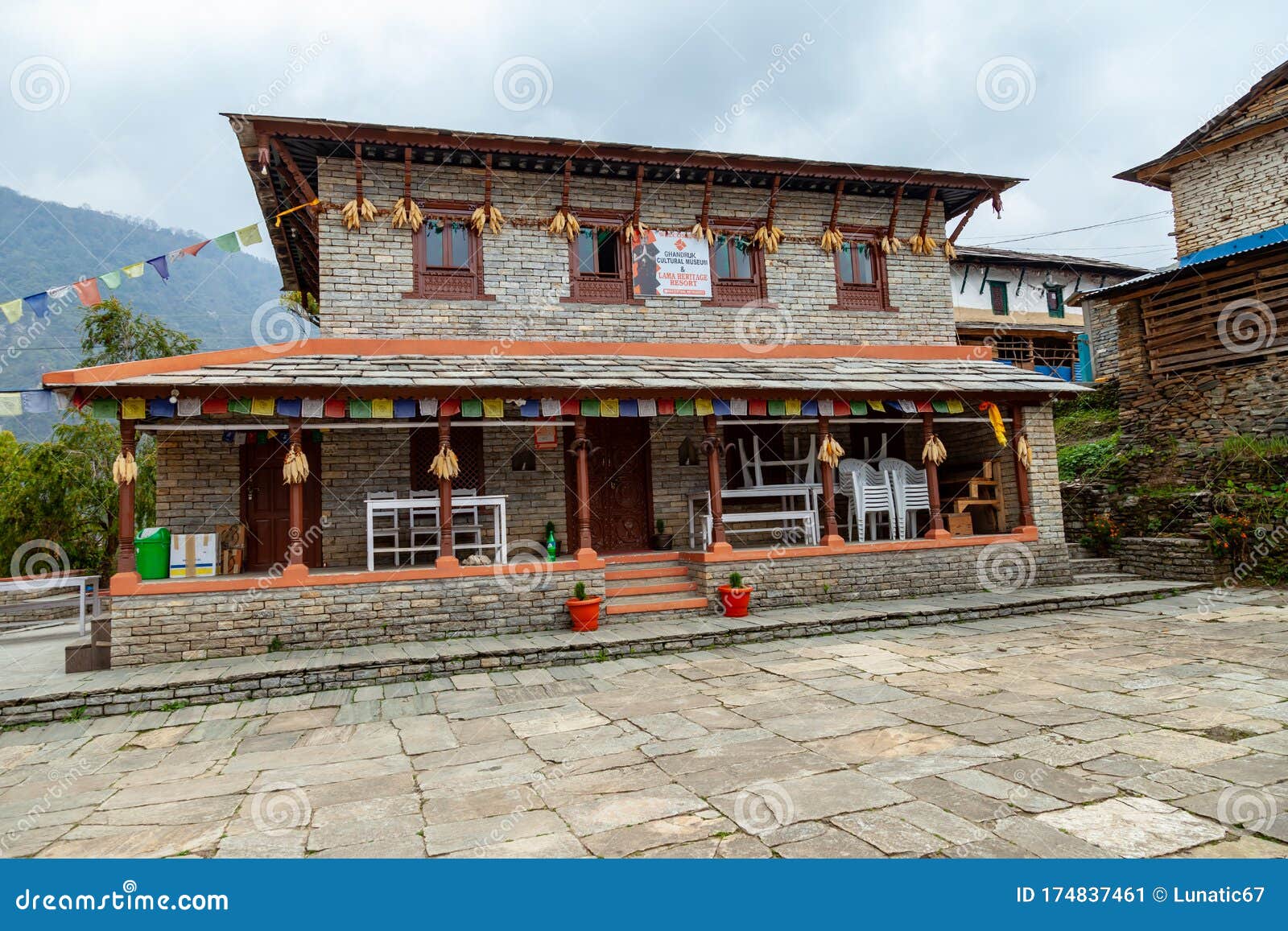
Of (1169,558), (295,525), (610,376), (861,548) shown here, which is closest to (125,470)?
(295,525)

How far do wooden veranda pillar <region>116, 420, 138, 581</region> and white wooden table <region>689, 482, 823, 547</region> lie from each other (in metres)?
6.84

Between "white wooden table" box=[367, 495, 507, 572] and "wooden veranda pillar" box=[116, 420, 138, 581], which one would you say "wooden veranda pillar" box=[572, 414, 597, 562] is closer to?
"white wooden table" box=[367, 495, 507, 572]

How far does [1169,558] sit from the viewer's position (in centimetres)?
1149

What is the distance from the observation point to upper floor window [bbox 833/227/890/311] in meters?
12.2

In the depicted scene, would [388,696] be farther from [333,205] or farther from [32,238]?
[32,238]

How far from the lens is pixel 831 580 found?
10.2 metres

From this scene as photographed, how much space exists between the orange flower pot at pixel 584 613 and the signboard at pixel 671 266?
4866mm

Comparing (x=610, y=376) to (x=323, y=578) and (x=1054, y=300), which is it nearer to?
(x=323, y=578)

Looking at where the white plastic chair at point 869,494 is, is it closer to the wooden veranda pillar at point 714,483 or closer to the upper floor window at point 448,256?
the wooden veranda pillar at point 714,483

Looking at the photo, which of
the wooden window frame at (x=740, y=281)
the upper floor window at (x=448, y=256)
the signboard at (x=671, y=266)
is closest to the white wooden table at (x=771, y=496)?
the wooden window frame at (x=740, y=281)

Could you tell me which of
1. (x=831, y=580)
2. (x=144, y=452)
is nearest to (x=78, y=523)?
(x=144, y=452)

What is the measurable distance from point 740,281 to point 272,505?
7.56m

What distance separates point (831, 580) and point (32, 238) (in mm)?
119153

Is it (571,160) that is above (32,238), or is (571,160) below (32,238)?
below
